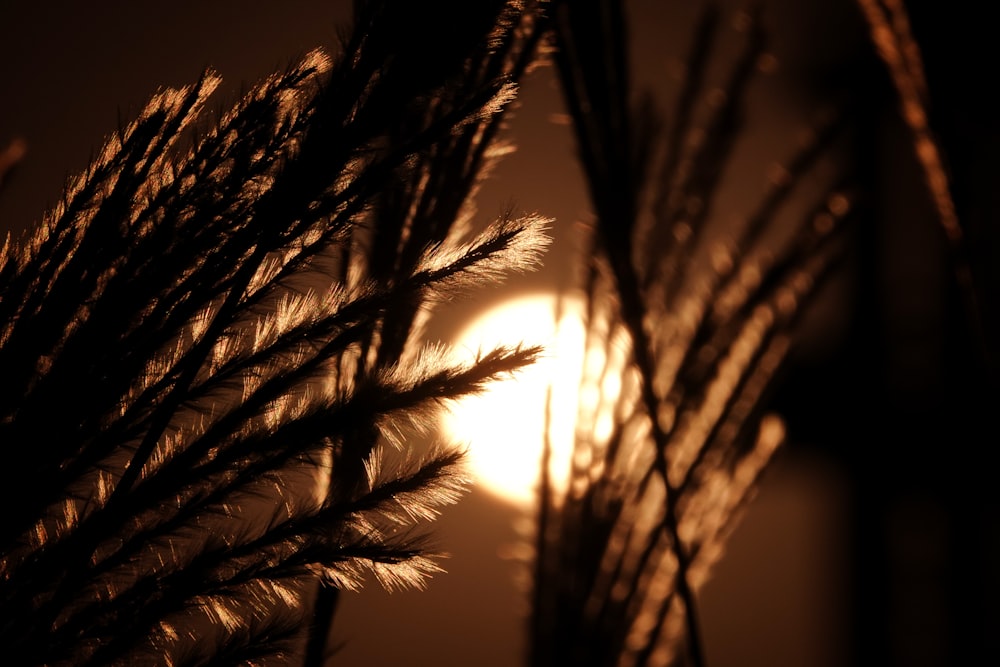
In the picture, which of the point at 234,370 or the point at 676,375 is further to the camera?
the point at 676,375

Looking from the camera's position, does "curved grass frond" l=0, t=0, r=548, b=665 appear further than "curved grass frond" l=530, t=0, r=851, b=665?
No

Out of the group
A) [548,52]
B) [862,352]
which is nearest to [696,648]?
[548,52]

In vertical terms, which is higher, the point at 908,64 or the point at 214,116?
the point at 908,64

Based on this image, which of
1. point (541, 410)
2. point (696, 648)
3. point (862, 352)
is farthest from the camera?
A: point (862, 352)

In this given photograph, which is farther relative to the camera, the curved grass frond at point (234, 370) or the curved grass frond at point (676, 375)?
the curved grass frond at point (676, 375)

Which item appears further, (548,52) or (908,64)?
(908,64)

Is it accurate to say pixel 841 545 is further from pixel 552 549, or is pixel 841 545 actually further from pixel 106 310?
pixel 106 310

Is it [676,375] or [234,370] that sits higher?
[676,375]

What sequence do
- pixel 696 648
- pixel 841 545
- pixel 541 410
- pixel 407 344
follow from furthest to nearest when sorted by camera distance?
pixel 841 545 < pixel 541 410 < pixel 696 648 < pixel 407 344

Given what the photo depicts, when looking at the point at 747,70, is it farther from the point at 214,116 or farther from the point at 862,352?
the point at 862,352

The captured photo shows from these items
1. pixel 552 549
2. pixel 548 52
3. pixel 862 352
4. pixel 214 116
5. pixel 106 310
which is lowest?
pixel 552 549
